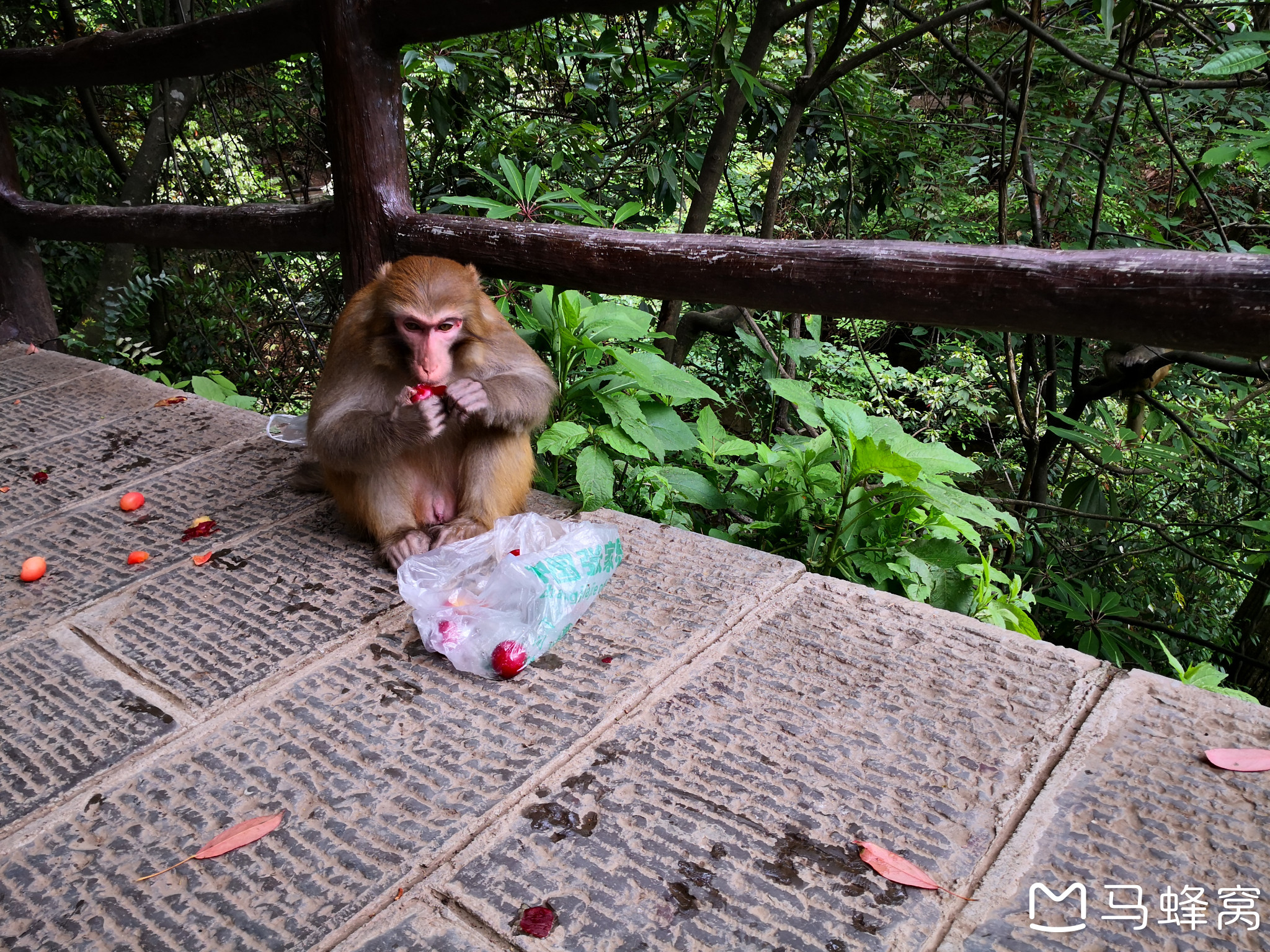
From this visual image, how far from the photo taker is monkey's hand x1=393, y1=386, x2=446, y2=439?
7.10 feet

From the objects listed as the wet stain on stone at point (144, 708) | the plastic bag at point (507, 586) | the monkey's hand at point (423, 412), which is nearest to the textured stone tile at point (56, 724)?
the wet stain on stone at point (144, 708)

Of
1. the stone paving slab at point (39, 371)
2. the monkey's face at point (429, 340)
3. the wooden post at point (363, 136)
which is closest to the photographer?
the monkey's face at point (429, 340)

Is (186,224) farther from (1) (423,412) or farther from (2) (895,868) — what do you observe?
(2) (895,868)

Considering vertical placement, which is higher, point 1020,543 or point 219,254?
point 219,254

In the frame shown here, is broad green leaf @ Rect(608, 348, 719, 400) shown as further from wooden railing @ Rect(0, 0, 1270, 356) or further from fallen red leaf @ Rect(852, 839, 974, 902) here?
fallen red leaf @ Rect(852, 839, 974, 902)

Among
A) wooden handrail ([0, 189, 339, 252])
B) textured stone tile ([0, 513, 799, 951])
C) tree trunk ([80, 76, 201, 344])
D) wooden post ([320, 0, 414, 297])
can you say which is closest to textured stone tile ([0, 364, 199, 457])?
wooden handrail ([0, 189, 339, 252])

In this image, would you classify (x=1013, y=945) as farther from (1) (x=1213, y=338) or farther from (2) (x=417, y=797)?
(1) (x=1213, y=338)

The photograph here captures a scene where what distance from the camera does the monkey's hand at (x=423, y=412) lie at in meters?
2.16

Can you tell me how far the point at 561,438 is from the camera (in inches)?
102

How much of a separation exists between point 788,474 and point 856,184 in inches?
121

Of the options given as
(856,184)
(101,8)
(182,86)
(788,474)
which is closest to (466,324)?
(788,474)

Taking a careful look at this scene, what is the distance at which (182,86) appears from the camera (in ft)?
18.5

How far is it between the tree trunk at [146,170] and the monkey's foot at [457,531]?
14.2ft

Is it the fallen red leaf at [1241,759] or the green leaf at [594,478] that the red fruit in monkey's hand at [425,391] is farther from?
the fallen red leaf at [1241,759]
